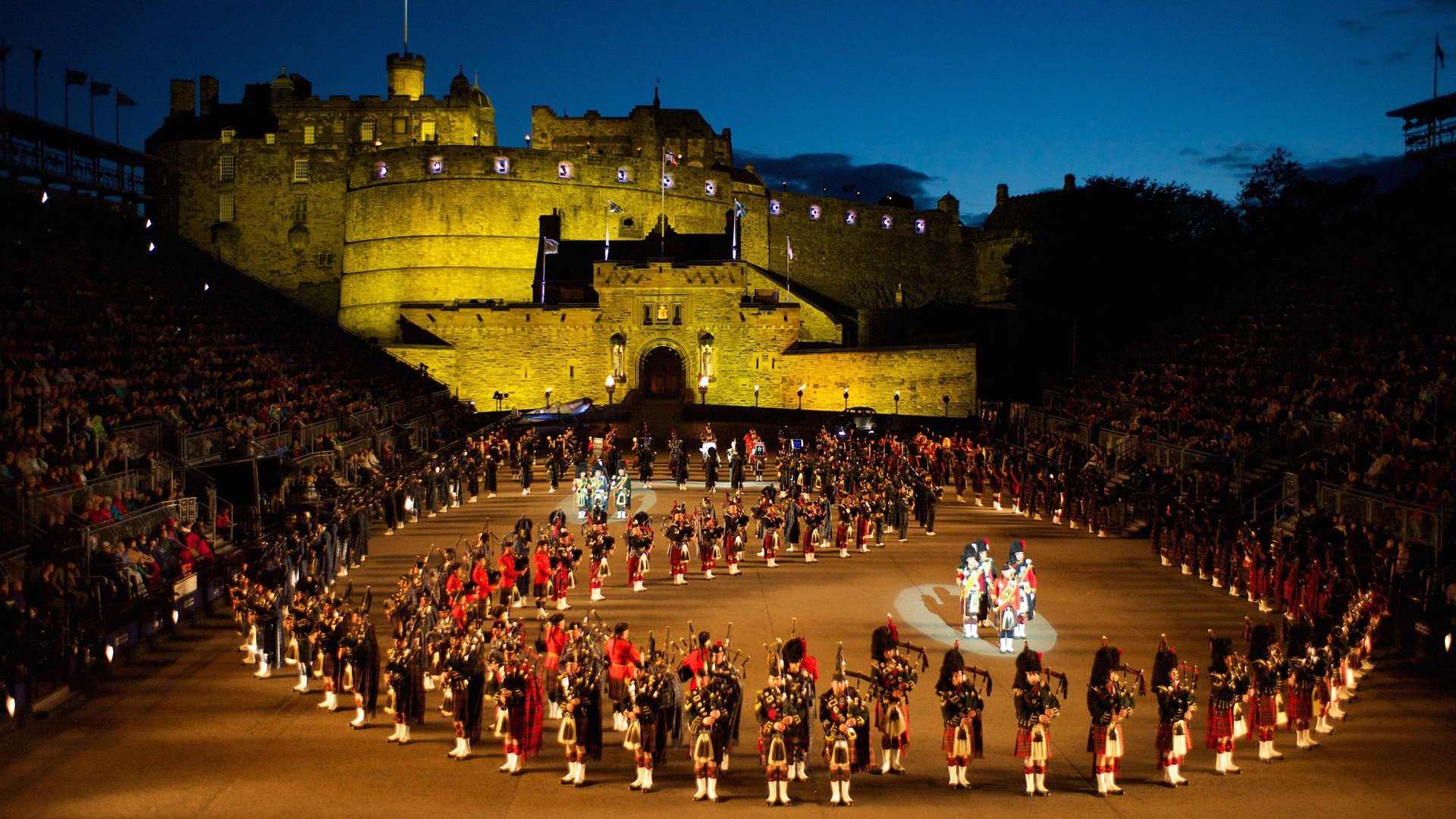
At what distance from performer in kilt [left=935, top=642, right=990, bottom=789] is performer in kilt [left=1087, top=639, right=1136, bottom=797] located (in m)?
1.01

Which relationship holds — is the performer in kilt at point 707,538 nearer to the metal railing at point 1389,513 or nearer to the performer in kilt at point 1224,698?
the metal railing at point 1389,513

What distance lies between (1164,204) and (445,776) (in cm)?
4473

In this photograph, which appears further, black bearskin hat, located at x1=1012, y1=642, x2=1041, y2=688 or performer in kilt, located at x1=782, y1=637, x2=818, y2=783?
black bearskin hat, located at x1=1012, y1=642, x2=1041, y2=688

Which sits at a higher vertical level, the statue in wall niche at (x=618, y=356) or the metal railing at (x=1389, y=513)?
the statue in wall niche at (x=618, y=356)

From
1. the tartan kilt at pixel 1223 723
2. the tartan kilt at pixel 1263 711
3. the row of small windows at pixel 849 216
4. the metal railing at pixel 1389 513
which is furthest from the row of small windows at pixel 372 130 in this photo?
the tartan kilt at pixel 1223 723

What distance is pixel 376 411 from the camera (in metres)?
32.8

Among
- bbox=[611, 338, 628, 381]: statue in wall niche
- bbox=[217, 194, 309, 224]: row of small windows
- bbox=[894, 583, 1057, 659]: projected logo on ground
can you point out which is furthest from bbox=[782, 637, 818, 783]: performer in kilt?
bbox=[217, 194, 309, 224]: row of small windows

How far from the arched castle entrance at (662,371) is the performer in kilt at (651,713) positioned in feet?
123

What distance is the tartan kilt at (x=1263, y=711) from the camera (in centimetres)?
1202

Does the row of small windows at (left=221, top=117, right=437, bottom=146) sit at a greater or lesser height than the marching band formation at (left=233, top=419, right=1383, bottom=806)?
greater

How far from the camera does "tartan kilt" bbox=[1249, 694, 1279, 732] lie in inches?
473

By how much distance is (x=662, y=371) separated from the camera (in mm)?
49812

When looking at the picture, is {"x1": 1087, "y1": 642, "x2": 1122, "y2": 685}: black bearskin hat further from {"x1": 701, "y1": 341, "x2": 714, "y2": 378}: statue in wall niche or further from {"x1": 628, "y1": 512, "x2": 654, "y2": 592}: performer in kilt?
{"x1": 701, "y1": 341, "x2": 714, "y2": 378}: statue in wall niche

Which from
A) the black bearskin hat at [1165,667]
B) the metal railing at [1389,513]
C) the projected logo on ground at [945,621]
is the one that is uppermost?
the metal railing at [1389,513]
